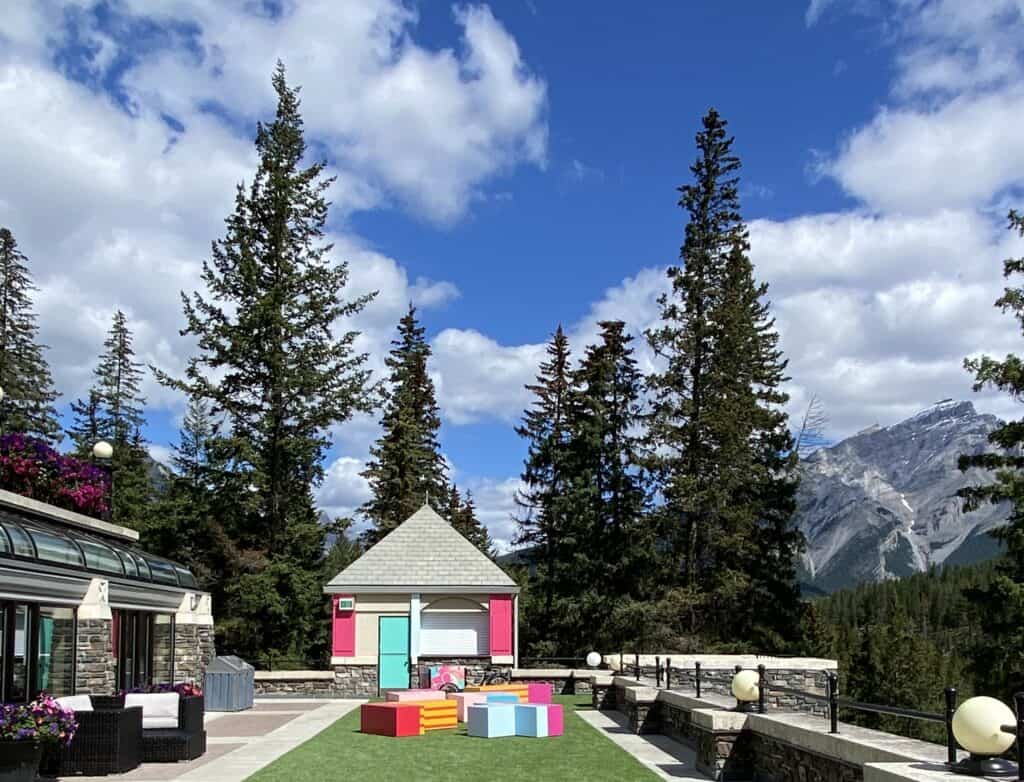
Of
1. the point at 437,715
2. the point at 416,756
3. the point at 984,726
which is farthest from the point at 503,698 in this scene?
the point at 984,726

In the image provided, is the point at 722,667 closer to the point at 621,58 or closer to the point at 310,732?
the point at 310,732

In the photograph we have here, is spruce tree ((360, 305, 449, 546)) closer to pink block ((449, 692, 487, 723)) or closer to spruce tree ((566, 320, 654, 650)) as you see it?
spruce tree ((566, 320, 654, 650))

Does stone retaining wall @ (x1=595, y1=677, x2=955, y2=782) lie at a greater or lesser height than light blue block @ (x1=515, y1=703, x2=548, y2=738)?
greater

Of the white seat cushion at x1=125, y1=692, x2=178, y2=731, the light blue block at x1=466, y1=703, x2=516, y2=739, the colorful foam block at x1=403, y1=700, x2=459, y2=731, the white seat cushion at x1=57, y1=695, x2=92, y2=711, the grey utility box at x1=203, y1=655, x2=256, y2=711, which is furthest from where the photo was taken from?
the grey utility box at x1=203, y1=655, x2=256, y2=711

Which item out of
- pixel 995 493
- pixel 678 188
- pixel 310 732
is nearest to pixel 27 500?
pixel 310 732

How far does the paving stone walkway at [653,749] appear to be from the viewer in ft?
38.3

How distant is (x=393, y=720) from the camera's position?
1617cm

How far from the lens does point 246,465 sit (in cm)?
3419

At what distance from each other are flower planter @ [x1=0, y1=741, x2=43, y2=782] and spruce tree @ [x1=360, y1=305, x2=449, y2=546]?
32637 millimetres

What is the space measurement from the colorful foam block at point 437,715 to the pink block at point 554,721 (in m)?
2.16

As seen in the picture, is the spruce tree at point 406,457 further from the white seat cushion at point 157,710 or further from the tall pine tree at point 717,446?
the white seat cushion at point 157,710

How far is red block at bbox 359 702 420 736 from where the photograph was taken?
53.0 feet

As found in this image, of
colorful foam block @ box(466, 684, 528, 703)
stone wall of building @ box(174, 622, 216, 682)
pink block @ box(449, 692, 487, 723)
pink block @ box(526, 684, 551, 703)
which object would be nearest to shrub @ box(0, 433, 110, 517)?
stone wall of building @ box(174, 622, 216, 682)

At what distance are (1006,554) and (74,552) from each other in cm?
2103
